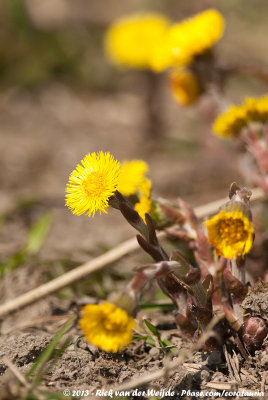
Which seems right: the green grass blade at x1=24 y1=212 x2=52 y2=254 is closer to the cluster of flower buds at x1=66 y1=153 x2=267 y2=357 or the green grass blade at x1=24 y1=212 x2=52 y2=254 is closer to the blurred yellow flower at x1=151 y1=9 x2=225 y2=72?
the cluster of flower buds at x1=66 y1=153 x2=267 y2=357

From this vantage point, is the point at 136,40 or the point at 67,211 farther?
the point at 136,40

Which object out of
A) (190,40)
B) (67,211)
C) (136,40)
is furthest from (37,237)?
(136,40)

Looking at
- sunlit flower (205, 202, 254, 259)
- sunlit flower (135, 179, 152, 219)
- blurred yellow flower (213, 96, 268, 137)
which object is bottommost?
sunlit flower (205, 202, 254, 259)

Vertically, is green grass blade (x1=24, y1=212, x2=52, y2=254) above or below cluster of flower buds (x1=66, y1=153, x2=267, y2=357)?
above

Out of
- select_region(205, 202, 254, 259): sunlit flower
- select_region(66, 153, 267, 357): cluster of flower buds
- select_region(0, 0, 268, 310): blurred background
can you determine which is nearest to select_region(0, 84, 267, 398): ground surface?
select_region(0, 0, 268, 310): blurred background

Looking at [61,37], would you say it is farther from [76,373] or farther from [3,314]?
[76,373]

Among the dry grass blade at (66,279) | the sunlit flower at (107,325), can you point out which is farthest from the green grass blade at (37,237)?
the sunlit flower at (107,325)

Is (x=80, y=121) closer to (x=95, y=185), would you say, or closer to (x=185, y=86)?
(x=185, y=86)
